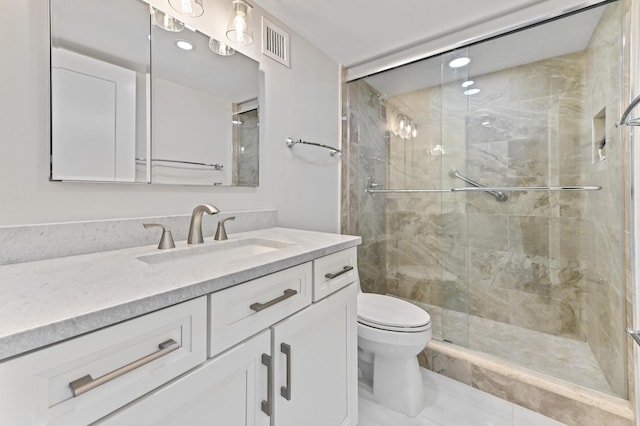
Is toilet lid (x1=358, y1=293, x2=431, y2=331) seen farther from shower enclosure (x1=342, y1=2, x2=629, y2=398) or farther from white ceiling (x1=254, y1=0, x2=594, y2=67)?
white ceiling (x1=254, y1=0, x2=594, y2=67)

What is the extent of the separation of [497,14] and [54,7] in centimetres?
201

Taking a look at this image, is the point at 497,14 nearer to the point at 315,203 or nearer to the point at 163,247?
the point at 315,203

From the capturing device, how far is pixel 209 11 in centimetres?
132

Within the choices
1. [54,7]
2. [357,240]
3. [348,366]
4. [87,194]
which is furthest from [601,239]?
[54,7]

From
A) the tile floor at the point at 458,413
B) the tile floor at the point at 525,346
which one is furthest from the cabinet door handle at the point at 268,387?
the tile floor at the point at 525,346

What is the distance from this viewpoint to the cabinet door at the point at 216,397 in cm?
55

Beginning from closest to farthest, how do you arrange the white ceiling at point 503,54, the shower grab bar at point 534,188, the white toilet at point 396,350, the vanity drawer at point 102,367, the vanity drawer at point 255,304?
the vanity drawer at point 102,367
the vanity drawer at point 255,304
the white toilet at point 396,350
the white ceiling at point 503,54
the shower grab bar at point 534,188

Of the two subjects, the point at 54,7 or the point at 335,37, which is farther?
the point at 335,37

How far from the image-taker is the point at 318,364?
3.32ft

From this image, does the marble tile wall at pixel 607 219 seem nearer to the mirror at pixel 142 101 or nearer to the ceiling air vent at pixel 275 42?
the ceiling air vent at pixel 275 42

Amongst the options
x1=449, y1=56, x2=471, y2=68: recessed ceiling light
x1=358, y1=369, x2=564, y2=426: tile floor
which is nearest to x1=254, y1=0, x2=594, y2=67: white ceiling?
x1=449, y1=56, x2=471, y2=68: recessed ceiling light

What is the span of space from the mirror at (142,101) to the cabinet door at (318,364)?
0.77m

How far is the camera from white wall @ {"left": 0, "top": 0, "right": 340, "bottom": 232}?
83 centimetres

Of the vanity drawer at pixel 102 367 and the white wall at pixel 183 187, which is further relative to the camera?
the white wall at pixel 183 187
